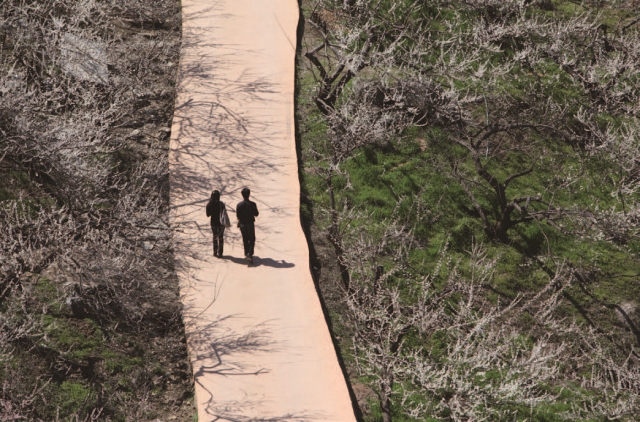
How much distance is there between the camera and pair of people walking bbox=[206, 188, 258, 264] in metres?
14.2

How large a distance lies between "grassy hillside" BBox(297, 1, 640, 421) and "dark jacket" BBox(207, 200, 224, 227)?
2.07 meters

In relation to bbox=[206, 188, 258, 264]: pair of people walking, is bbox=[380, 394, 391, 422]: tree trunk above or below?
below

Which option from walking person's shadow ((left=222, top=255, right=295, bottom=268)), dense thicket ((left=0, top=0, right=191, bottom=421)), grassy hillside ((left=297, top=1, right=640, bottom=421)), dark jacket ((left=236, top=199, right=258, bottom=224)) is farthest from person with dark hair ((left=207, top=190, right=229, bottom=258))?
grassy hillside ((left=297, top=1, right=640, bottom=421))

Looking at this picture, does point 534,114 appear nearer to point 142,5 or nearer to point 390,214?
point 390,214

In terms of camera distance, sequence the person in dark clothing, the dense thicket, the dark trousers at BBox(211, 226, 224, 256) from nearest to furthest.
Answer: the dense thicket, the person in dark clothing, the dark trousers at BBox(211, 226, 224, 256)

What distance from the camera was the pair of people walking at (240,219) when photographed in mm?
14219

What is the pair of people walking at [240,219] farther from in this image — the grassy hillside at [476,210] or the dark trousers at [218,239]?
the grassy hillside at [476,210]

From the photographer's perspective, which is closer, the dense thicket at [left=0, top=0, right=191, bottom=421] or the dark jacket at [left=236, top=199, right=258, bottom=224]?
the dense thicket at [left=0, top=0, right=191, bottom=421]

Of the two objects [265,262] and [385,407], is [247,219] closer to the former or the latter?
[265,262]

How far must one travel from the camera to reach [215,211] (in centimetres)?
1441

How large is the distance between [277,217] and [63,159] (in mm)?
3918

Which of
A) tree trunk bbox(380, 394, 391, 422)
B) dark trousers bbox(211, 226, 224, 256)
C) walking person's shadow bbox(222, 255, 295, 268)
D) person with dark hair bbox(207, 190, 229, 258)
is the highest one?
person with dark hair bbox(207, 190, 229, 258)

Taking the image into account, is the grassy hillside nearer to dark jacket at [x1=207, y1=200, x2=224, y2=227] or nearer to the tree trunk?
the tree trunk

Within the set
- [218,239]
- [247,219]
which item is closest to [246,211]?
[247,219]
